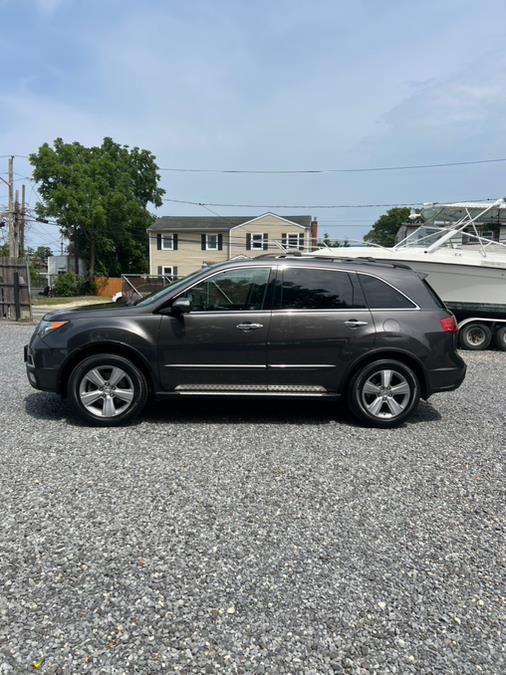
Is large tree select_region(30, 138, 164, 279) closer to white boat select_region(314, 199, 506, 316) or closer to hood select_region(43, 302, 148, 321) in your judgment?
white boat select_region(314, 199, 506, 316)

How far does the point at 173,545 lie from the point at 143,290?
65.2 ft

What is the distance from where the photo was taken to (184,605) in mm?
2328

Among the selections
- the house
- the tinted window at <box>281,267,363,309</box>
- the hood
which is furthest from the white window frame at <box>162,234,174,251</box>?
the tinted window at <box>281,267,363,309</box>

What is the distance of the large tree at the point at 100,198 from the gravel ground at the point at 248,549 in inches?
1483

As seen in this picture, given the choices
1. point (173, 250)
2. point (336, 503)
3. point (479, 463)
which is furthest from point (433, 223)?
point (173, 250)

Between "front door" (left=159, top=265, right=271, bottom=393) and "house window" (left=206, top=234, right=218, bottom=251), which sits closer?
"front door" (left=159, top=265, right=271, bottom=393)

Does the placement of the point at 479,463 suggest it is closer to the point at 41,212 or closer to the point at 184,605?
the point at 184,605

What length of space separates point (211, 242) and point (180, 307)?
1385 inches

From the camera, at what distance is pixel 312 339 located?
4.91 m

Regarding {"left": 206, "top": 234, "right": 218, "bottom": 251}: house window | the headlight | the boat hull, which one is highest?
{"left": 206, "top": 234, "right": 218, "bottom": 251}: house window

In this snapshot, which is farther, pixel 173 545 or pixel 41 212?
pixel 41 212

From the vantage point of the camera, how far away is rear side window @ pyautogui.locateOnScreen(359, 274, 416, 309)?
5.08 meters

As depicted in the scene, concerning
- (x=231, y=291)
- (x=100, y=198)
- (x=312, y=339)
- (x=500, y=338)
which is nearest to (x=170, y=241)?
(x=100, y=198)

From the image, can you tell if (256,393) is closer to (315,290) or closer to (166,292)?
(315,290)
